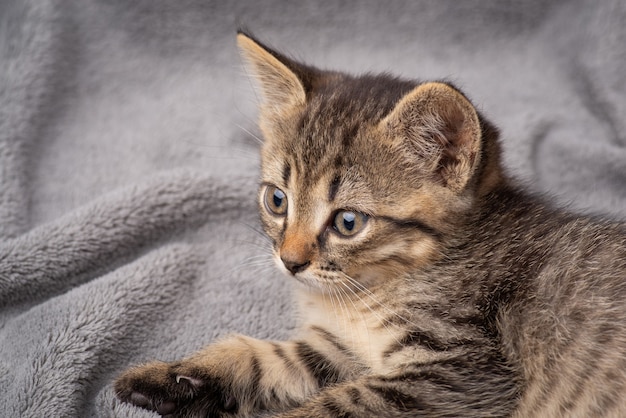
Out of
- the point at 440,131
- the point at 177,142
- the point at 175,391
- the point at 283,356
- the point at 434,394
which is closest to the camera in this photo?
the point at 434,394

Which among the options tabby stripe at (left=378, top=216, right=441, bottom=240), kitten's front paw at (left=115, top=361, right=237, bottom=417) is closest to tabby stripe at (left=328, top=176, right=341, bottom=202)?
tabby stripe at (left=378, top=216, right=441, bottom=240)

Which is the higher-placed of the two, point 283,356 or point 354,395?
point 354,395

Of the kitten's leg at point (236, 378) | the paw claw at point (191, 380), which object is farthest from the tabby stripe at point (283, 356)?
the paw claw at point (191, 380)

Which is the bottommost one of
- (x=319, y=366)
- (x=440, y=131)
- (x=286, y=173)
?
(x=319, y=366)

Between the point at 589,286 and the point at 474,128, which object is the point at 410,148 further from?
the point at 589,286

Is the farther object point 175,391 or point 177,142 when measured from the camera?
point 177,142

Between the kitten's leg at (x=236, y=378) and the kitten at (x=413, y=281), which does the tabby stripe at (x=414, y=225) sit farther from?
the kitten's leg at (x=236, y=378)

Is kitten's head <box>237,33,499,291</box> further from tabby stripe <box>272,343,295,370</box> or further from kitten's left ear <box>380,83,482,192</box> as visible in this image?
tabby stripe <box>272,343,295,370</box>

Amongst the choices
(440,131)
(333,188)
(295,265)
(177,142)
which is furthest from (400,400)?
(177,142)

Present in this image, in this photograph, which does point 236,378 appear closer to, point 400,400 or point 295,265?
point 295,265
